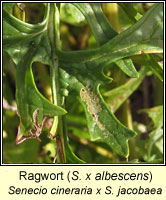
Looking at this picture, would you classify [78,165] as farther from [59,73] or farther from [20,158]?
[20,158]

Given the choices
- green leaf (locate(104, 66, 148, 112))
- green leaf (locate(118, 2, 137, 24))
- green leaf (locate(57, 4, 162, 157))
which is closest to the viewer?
green leaf (locate(57, 4, 162, 157))

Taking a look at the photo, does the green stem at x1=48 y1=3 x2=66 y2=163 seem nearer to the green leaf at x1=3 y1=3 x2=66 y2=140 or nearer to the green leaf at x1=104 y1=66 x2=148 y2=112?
the green leaf at x1=3 y1=3 x2=66 y2=140

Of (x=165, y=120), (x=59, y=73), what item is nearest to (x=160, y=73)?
(x=165, y=120)

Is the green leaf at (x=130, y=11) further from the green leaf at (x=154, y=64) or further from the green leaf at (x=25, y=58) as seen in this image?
the green leaf at (x=25, y=58)

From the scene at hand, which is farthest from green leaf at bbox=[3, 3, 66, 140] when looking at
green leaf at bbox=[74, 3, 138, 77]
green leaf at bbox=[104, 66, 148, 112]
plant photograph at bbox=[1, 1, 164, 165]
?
green leaf at bbox=[104, 66, 148, 112]

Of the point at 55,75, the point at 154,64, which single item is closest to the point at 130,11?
the point at 154,64

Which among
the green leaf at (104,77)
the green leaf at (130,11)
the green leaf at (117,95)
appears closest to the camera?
the green leaf at (104,77)

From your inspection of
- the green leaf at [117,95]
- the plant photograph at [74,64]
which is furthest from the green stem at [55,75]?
the green leaf at [117,95]

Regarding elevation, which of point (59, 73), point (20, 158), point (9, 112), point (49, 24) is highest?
point (49, 24)

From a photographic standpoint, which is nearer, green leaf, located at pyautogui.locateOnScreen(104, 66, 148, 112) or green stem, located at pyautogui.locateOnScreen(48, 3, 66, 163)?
green stem, located at pyautogui.locateOnScreen(48, 3, 66, 163)

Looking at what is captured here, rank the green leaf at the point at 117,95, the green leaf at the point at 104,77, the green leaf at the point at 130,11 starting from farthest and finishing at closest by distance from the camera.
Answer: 1. the green leaf at the point at 117,95
2. the green leaf at the point at 130,11
3. the green leaf at the point at 104,77

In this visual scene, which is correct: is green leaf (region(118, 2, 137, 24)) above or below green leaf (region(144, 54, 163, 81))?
above
